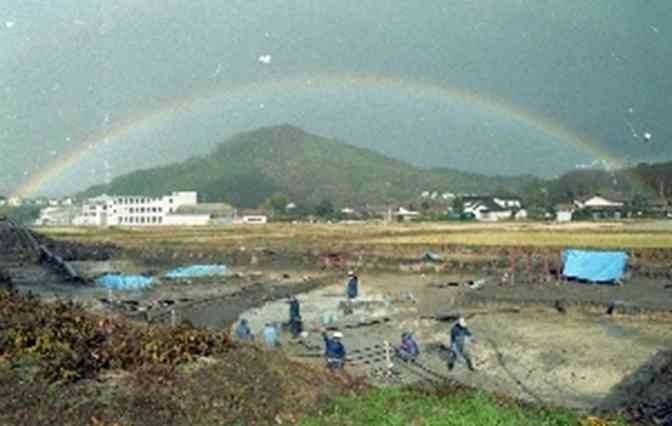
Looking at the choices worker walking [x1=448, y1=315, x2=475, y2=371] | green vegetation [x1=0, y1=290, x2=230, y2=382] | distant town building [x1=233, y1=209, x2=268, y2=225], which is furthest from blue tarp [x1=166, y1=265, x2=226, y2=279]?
distant town building [x1=233, y1=209, x2=268, y2=225]

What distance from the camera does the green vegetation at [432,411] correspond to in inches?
496

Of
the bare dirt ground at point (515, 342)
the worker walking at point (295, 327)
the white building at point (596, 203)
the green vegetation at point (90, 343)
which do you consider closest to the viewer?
the green vegetation at point (90, 343)

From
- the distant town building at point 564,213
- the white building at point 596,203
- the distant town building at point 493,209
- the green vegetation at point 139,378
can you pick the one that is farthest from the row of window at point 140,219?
the green vegetation at point 139,378

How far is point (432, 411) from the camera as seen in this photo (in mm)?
13016

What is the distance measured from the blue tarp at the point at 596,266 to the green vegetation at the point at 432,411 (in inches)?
1284

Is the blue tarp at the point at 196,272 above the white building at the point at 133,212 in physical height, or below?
below

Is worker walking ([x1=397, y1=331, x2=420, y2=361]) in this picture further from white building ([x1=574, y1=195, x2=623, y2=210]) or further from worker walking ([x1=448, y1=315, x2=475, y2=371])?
white building ([x1=574, y1=195, x2=623, y2=210])

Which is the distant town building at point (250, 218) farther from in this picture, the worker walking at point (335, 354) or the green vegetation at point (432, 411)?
the green vegetation at point (432, 411)

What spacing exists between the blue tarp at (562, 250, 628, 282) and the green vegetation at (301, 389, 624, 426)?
32.6m

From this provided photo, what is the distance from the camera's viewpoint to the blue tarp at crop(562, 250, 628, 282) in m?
44.8

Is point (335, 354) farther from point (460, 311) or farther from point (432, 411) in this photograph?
point (460, 311)

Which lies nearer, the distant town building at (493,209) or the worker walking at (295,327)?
the worker walking at (295,327)

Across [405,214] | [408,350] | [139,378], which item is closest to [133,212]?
[405,214]

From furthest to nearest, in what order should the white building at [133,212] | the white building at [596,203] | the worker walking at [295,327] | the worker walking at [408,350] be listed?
the white building at [133,212]
the white building at [596,203]
the worker walking at [295,327]
the worker walking at [408,350]
